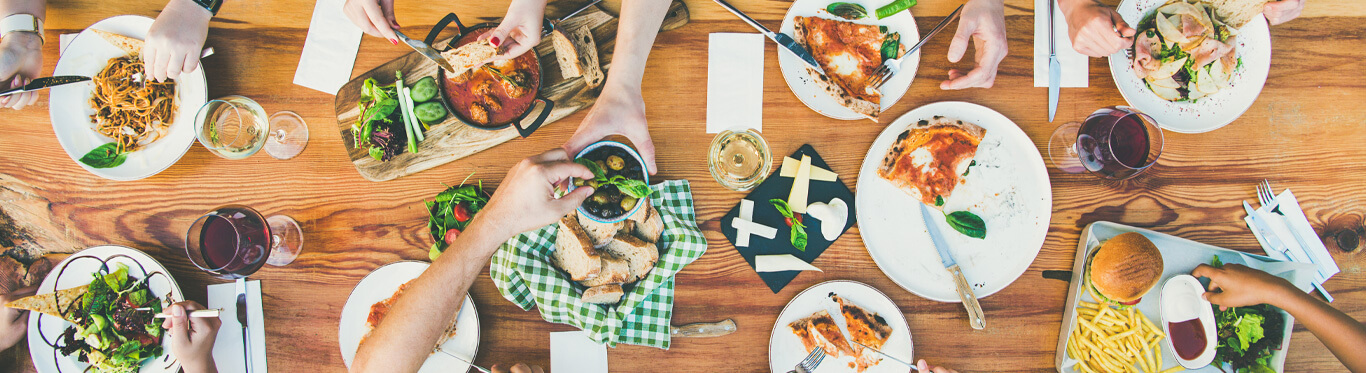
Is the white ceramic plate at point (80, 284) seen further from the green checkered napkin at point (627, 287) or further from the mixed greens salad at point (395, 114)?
the green checkered napkin at point (627, 287)

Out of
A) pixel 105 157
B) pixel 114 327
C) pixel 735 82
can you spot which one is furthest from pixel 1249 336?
pixel 105 157

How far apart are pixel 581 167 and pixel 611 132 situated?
0.83ft

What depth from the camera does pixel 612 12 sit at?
2.21 metres

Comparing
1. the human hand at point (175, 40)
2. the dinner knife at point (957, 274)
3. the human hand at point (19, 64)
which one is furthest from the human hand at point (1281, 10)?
the human hand at point (19, 64)

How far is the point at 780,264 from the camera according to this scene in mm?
2184

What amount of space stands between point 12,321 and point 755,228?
2.97m

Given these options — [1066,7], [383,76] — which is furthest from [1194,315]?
[383,76]

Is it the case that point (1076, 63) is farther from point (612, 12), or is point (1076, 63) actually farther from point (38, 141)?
point (38, 141)

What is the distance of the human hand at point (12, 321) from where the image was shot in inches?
87.0

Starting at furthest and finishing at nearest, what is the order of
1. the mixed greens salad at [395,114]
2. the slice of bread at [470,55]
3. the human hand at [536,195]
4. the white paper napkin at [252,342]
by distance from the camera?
the white paper napkin at [252,342]
the mixed greens salad at [395,114]
the slice of bread at [470,55]
the human hand at [536,195]

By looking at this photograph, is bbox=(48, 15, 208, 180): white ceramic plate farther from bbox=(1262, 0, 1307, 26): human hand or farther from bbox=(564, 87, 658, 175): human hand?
bbox=(1262, 0, 1307, 26): human hand

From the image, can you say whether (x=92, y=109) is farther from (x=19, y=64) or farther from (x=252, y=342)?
(x=252, y=342)

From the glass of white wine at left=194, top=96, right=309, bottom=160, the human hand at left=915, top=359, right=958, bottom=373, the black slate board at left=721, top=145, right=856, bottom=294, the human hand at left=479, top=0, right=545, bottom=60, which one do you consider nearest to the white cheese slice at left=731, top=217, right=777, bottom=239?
the black slate board at left=721, top=145, right=856, bottom=294

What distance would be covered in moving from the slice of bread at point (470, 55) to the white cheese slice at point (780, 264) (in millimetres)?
1249
